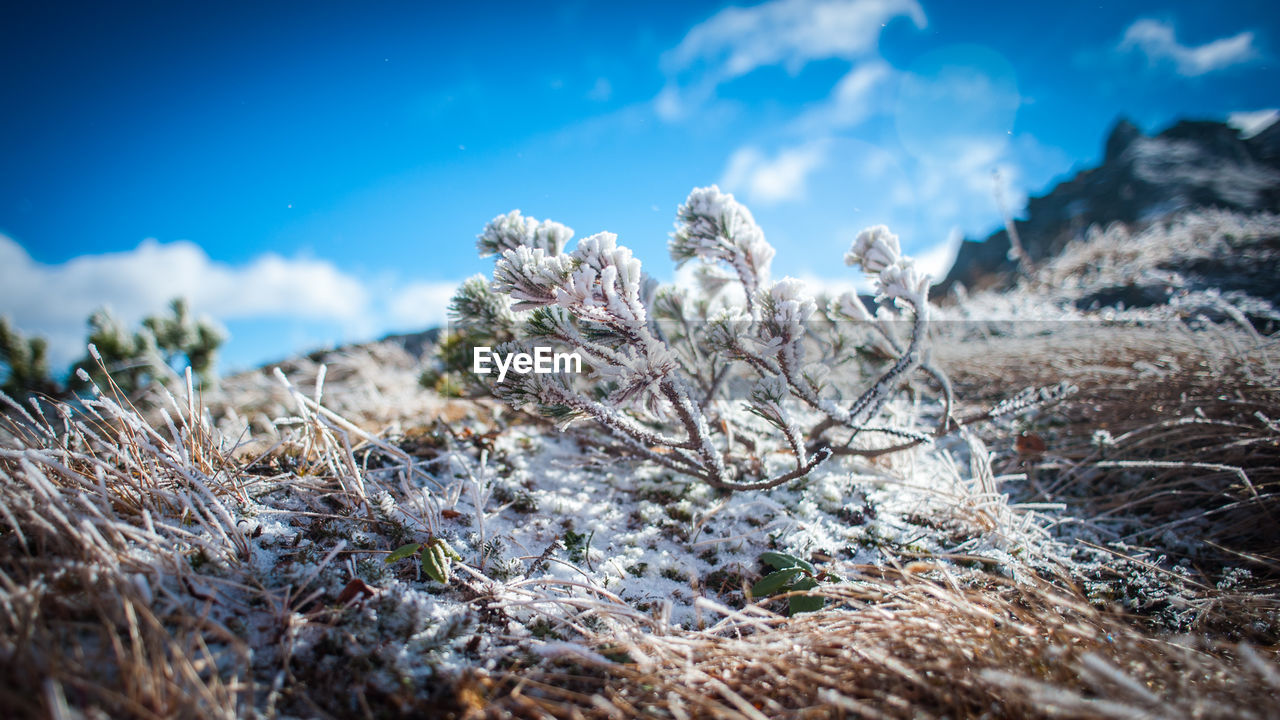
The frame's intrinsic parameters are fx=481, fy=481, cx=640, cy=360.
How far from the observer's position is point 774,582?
63.6 inches

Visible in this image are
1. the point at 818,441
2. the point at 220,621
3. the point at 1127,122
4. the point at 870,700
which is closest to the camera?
the point at 870,700

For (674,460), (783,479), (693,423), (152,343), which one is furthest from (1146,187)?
(152,343)

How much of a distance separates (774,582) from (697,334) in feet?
4.68

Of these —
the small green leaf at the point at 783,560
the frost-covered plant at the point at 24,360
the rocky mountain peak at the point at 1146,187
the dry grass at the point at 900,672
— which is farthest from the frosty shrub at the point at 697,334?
the rocky mountain peak at the point at 1146,187

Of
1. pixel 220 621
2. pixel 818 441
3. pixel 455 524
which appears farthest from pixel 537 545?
pixel 818 441

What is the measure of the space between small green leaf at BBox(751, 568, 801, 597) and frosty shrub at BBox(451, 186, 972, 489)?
520 millimetres

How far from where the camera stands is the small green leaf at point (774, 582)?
161 cm

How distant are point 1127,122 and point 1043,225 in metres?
7.83

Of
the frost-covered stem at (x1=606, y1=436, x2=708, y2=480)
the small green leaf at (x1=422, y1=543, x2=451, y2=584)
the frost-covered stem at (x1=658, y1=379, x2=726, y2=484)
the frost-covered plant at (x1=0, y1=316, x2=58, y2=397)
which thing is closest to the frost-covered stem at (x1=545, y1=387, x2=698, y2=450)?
the frost-covered stem at (x1=658, y1=379, x2=726, y2=484)

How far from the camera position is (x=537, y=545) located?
2.00m

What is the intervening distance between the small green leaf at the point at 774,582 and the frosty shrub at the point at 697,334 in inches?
20.5

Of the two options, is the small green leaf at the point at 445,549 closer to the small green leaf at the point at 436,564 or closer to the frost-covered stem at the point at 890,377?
the small green leaf at the point at 436,564

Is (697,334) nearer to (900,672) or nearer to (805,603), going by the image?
(805,603)

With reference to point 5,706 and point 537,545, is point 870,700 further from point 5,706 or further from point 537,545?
point 5,706
